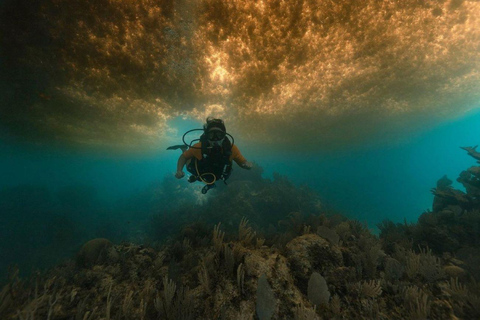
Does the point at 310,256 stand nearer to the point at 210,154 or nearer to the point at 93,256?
the point at 210,154

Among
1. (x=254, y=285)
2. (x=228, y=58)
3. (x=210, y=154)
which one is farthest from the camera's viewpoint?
(x=228, y=58)

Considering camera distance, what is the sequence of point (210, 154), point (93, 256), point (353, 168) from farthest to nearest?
point (353, 168) < point (210, 154) < point (93, 256)

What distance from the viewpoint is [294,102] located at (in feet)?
43.7

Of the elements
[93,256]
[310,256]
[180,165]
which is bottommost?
[93,256]

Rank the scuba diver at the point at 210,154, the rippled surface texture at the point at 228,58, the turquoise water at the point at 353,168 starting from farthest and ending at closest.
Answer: the turquoise water at the point at 353,168 → the rippled surface texture at the point at 228,58 → the scuba diver at the point at 210,154

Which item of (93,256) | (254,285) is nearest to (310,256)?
(254,285)

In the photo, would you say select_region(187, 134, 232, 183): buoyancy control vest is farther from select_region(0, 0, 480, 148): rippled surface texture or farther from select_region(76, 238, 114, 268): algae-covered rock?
select_region(0, 0, 480, 148): rippled surface texture

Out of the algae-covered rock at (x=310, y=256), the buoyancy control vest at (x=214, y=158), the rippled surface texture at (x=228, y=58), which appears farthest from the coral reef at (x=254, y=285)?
the rippled surface texture at (x=228, y=58)

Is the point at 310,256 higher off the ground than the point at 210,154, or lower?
lower

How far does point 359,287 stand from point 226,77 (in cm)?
1002

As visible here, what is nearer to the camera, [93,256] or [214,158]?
[93,256]

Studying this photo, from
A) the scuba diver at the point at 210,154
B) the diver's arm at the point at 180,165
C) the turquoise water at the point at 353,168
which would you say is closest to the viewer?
the diver's arm at the point at 180,165

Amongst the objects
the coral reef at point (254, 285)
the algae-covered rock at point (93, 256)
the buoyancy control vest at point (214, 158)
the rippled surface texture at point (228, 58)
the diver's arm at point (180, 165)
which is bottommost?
the algae-covered rock at point (93, 256)

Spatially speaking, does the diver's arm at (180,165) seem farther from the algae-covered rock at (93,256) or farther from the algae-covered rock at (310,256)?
the algae-covered rock at (310,256)
